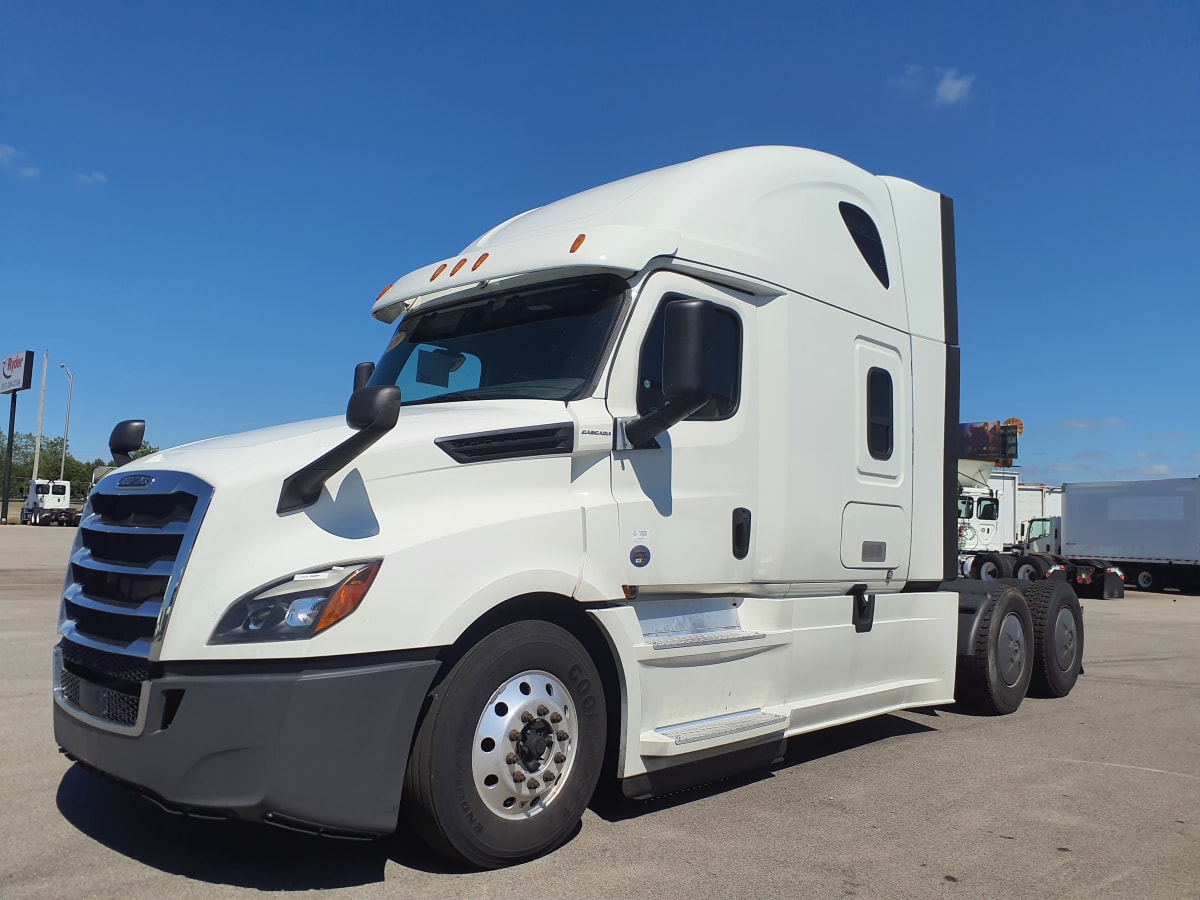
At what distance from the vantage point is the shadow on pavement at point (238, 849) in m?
3.82

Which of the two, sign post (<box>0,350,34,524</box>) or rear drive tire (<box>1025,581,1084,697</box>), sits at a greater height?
sign post (<box>0,350,34,524</box>)

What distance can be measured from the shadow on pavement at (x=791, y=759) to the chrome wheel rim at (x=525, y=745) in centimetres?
78

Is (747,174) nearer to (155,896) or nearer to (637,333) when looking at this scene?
(637,333)

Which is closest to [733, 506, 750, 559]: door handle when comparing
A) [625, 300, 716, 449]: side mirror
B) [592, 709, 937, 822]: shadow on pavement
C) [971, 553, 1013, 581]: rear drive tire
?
[625, 300, 716, 449]: side mirror

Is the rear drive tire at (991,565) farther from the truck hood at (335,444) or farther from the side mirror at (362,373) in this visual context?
the truck hood at (335,444)

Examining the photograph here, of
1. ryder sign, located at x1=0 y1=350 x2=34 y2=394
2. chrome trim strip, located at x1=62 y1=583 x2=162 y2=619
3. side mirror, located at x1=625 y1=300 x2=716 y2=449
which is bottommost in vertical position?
chrome trim strip, located at x1=62 y1=583 x2=162 y2=619

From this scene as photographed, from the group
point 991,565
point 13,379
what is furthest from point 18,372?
point 991,565

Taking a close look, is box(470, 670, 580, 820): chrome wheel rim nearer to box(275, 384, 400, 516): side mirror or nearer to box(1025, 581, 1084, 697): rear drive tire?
box(275, 384, 400, 516): side mirror

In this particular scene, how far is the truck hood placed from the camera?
3.76 metres

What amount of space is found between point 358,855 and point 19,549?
29798 millimetres

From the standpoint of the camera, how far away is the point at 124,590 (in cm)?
380

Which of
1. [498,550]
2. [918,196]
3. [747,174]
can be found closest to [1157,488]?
[918,196]

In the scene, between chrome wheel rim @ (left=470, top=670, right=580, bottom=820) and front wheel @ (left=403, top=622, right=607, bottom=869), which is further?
chrome wheel rim @ (left=470, top=670, right=580, bottom=820)

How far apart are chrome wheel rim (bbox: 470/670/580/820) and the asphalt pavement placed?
29cm
